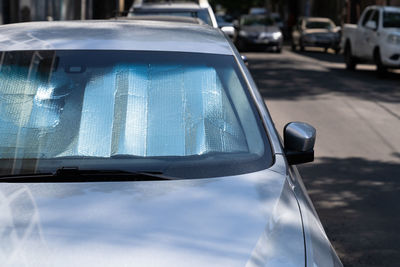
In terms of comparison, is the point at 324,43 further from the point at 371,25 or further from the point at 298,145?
the point at 298,145

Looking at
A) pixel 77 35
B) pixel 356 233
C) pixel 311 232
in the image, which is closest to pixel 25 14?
pixel 356 233

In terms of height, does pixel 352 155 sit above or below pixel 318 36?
above

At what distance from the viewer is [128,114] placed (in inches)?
147

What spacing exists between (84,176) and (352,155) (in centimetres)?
659

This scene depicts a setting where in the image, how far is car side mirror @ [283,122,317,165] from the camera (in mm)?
3873

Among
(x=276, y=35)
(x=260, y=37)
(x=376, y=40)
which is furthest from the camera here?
(x=276, y=35)

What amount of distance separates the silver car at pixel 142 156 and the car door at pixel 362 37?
59.7 ft

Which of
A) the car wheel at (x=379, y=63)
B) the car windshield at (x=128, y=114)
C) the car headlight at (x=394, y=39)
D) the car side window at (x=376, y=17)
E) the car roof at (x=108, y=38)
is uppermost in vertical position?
the car roof at (x=108, y=38)

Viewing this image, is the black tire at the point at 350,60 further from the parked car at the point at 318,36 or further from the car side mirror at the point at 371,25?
the parked car at the point at 318,36

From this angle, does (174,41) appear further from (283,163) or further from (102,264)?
(102,264)

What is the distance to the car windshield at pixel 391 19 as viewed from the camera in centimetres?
2125

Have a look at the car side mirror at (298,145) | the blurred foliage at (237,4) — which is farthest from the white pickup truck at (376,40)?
the blurred foliage at (237,4)

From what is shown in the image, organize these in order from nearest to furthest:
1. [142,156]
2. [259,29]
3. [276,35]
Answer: [142,156] < [276,35] < [259,29]

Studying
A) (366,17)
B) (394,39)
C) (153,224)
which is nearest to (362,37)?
(366,17)
